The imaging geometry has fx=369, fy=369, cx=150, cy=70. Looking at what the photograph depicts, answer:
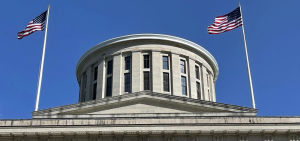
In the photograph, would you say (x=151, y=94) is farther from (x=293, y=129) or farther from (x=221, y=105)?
(x=293, y=129)

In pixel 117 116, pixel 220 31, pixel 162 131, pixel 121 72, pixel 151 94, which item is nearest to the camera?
pixel 162 131

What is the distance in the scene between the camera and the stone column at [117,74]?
36281 millimetres

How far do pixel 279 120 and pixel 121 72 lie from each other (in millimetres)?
18165

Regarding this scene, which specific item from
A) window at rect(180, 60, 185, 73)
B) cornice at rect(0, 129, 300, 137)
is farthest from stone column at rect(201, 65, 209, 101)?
cornice at rect(0, 129, 300, 137)

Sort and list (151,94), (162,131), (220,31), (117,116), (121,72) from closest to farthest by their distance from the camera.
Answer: (162,131)
(117,116)
(151,94)
(220,31)
(121,72)

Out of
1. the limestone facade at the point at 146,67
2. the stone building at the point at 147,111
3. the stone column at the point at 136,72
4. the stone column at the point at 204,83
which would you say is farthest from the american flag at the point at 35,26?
the stone column at the point at 204,83

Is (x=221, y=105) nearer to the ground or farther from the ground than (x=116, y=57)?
nearer to the ground

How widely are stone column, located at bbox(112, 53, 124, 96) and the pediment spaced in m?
8.39

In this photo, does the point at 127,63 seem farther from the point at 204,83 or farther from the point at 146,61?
the point at 204,83

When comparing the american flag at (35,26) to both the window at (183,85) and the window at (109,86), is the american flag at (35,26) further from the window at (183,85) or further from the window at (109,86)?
the window at (183,85)

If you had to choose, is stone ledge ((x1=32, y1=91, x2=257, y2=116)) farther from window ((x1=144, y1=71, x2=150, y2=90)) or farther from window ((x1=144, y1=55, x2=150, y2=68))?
window ((x1=144, y1=55, x2=150, y2=68))

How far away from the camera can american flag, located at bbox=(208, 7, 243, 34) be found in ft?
106

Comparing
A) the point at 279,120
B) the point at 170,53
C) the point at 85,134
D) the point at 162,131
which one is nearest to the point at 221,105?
the point at 279,120

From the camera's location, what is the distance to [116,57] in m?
38.8
